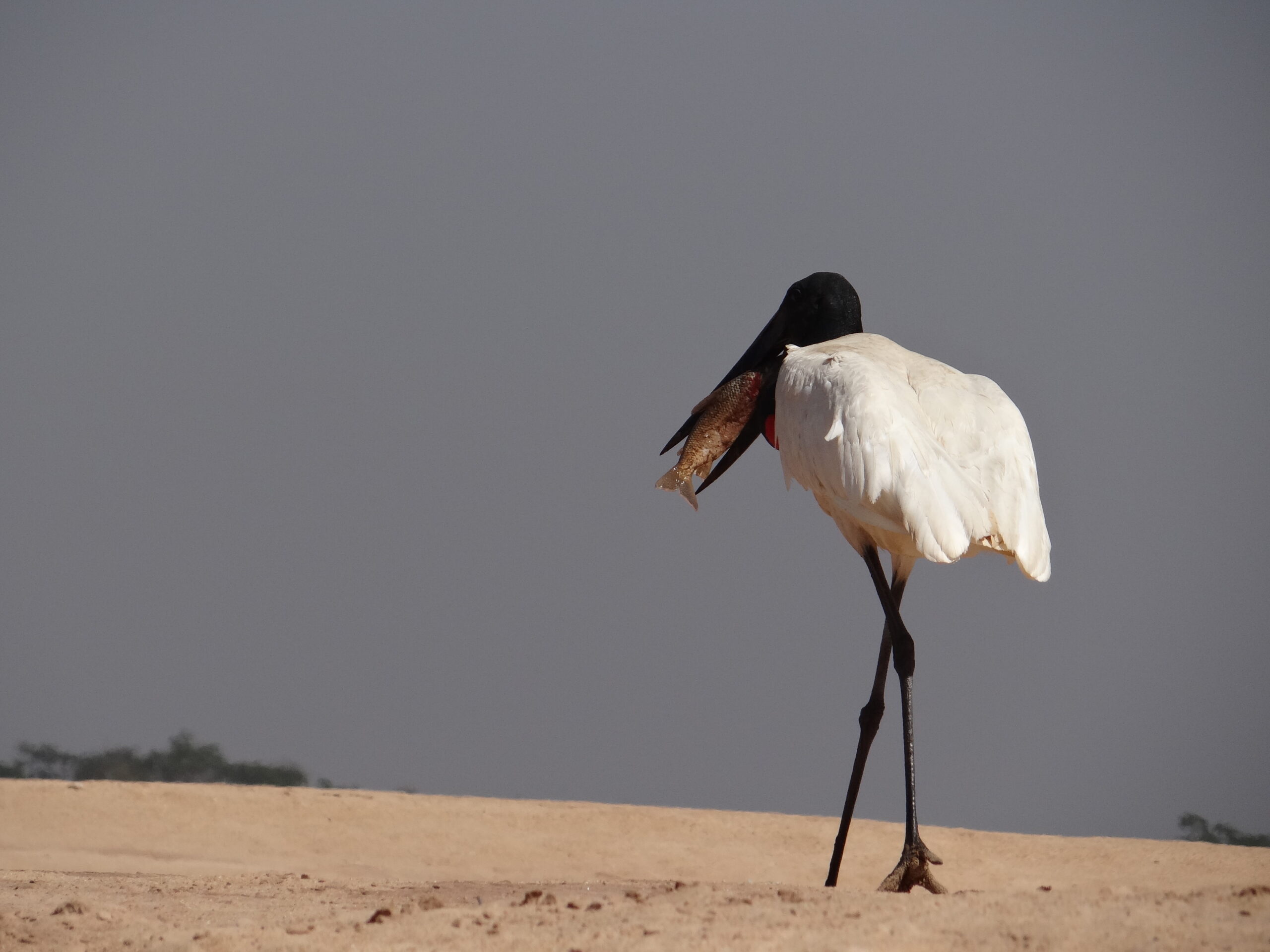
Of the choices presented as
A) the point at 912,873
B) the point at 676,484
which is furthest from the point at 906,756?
the point at 676,484

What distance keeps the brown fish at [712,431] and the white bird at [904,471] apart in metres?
0.59

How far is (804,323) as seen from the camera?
6.42 m

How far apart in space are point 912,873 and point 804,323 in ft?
9.13

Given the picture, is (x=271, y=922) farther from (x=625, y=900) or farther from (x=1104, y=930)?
(x=1104, y=930)

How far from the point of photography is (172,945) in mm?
3688

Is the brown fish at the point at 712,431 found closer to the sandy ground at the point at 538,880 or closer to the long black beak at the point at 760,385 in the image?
the long black beak at the point at 760,385

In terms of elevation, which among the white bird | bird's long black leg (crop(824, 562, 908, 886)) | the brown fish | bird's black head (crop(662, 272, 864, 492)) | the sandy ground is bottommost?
the sandy ground

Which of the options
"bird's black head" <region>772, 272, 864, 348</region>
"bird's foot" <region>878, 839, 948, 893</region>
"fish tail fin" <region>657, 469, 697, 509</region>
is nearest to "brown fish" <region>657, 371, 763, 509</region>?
"fish tail fin" <region>657, 469, 697, 509</region>

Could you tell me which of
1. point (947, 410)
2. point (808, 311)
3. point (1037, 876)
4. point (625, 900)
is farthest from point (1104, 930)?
point (1037, 876)

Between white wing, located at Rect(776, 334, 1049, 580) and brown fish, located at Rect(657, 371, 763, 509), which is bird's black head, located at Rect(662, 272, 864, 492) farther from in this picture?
white wing, located at Rect(776, 334, 1049, 580)

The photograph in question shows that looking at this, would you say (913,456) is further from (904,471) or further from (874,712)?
(874,712)

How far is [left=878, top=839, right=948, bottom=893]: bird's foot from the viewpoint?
452cm

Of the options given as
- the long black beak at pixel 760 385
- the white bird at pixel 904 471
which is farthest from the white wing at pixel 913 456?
the long black beak at pixel 760 385

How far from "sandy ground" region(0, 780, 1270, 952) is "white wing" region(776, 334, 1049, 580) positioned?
3.80ft
